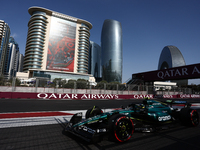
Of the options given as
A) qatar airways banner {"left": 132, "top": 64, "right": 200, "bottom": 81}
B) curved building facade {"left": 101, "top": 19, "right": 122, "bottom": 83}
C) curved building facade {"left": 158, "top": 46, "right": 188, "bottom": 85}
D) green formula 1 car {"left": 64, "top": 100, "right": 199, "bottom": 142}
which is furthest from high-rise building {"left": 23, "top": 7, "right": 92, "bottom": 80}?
curved building facade {"left": 158, "top": 46, "right": 188, "bottom": 85}

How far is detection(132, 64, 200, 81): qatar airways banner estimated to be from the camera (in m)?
21.5

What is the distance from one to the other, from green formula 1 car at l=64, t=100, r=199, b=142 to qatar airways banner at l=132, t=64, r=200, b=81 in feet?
67.4

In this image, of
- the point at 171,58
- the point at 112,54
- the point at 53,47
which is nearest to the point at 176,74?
the point at 53,47

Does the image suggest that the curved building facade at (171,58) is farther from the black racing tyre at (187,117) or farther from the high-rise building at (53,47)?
the black racing tyre at (187,117)

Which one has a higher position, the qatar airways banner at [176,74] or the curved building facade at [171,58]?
the curved building facade at [171,58]

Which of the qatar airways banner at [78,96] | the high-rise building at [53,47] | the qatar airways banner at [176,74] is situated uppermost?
the high-rise building at [53,47]

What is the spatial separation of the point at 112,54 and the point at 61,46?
54.6m

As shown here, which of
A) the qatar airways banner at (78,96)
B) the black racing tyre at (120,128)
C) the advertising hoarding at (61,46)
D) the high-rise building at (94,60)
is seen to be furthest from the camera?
the high-rise building at (94,60)

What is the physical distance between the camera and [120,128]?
325cm

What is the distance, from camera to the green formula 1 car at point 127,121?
3.10m

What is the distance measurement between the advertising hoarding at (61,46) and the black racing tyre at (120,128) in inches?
2967

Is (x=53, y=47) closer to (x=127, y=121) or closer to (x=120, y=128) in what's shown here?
(x=127, y=121)

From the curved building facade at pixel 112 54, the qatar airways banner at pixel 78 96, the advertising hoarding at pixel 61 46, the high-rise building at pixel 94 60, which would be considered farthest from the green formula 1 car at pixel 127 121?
the high-rise building at pixel 94 60

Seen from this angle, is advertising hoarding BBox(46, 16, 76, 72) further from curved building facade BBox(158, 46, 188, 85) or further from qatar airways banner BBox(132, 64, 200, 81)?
curved building facade BBox(158, 46, 188, 85)
